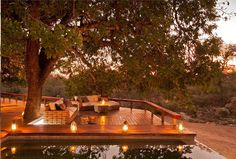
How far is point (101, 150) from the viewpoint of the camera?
8555mm

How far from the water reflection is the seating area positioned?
233cm

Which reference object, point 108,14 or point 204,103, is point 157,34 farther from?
point 204,103

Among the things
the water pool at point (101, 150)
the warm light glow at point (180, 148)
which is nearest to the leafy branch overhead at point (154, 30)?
the warm light glow at point (180, 148)

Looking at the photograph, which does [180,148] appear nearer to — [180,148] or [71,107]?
[180,148]

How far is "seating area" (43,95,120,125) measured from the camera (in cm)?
1128

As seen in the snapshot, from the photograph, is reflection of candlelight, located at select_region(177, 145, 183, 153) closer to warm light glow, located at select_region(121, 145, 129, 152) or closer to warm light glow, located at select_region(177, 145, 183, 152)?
warm light glow, located at select_region(177, 145, 183, 152)

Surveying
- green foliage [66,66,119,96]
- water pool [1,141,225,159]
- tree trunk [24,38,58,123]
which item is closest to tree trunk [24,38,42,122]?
tree trunk [24,38,58,123]

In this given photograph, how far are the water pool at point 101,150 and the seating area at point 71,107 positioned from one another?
2155 mm

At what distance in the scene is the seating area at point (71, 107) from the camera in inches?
444

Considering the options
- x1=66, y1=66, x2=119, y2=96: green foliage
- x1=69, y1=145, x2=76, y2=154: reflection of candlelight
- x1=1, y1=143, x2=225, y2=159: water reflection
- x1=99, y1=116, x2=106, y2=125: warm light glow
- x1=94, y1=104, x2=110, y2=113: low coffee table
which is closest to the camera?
x1=1, y1=143, x2=225, y2=159: water reflection

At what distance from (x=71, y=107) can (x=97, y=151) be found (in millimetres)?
5957

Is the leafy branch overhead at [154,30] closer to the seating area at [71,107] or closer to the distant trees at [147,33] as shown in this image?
the distant trees at [147,33]

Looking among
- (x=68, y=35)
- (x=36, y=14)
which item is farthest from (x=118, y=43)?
(x=68, y=35)

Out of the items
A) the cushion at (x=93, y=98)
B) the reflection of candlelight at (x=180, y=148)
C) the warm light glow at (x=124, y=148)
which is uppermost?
the cushion at (x=93, y=98)
